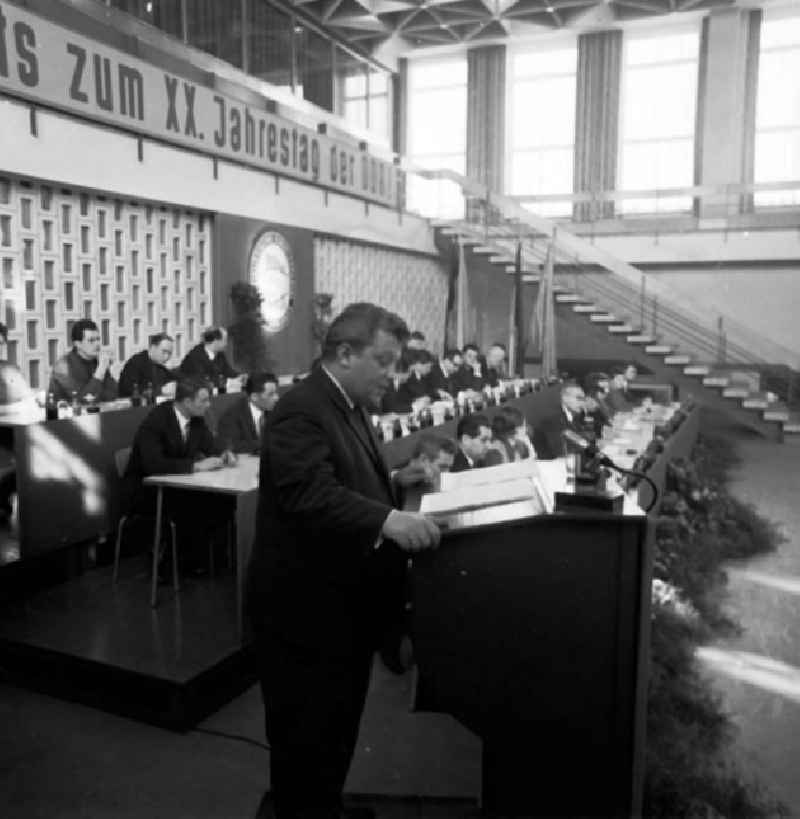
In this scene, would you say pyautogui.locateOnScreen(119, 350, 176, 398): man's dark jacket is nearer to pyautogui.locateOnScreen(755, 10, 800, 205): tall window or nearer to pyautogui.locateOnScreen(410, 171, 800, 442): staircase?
pyautogui.locateOnScreen(410, 171, 800, 442): staircase

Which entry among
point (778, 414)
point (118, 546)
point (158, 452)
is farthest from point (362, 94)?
point (118, 546)

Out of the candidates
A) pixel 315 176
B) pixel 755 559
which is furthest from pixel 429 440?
pixel 315 176

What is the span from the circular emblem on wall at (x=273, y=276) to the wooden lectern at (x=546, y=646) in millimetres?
7729

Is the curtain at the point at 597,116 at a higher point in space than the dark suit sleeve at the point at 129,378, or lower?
higher

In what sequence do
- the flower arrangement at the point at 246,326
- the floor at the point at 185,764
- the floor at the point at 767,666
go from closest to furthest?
1. the floor at the point at 185,764
2. the floor at the point at 767,666
3. the flower arrangement at the point at 246,326

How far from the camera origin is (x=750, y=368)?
37.3 feet

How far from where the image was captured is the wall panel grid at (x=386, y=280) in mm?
10812

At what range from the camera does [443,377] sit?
8.74 m

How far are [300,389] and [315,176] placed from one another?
338 inches

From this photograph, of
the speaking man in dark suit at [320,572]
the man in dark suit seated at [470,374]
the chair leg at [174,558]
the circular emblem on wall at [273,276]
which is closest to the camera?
the speaking man in dark suit at [320,572]

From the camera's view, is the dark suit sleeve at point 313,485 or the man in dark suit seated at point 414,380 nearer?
the dark suit sleeve at point 313,485

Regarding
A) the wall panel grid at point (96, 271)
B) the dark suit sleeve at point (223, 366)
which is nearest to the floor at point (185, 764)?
the wall panel grid at point (96, 271)

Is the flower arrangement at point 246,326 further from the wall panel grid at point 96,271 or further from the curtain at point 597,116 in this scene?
the curtain at point 597,116

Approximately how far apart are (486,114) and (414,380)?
813cm
